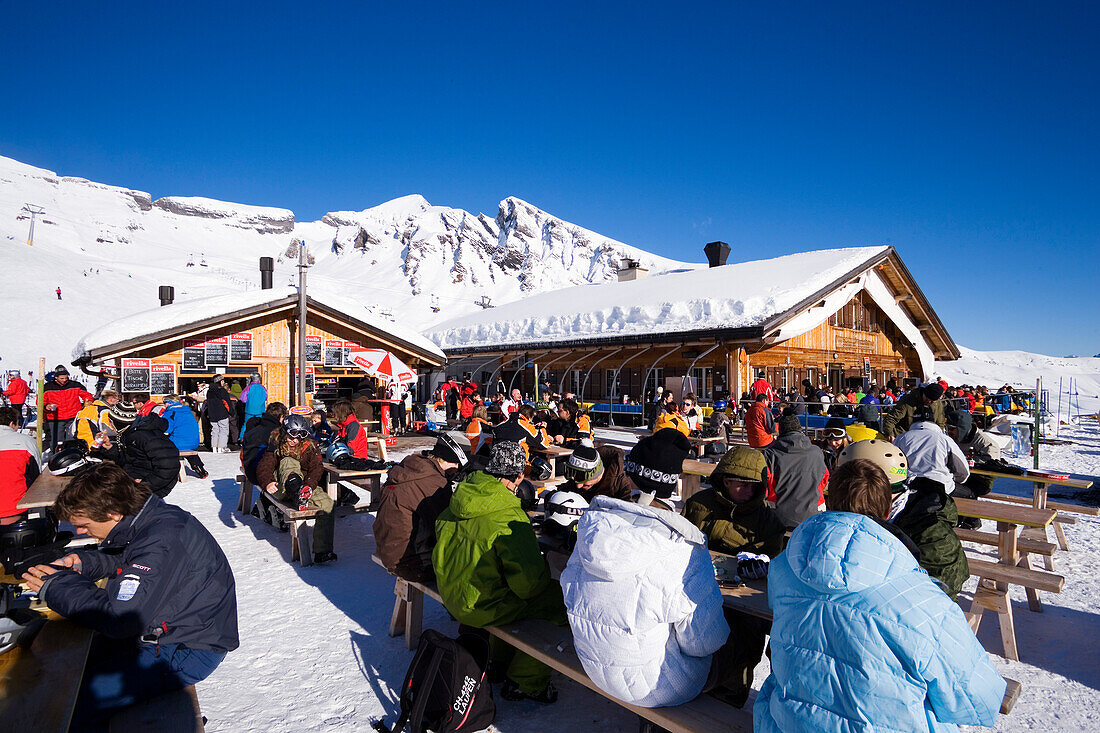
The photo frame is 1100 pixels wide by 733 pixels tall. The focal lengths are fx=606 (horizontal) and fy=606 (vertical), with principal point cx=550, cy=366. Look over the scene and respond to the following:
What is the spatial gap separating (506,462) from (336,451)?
398 cm

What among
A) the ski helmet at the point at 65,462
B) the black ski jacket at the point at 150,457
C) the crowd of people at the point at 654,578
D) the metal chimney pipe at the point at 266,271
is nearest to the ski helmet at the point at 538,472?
the crowd of people at the point at 654,578

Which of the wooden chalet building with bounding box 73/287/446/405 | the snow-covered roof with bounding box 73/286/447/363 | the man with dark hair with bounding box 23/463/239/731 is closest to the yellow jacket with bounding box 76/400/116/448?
the wooden chalet building with bounding box 73/287/446/405

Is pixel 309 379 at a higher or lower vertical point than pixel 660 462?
higher

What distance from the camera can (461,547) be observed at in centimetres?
329

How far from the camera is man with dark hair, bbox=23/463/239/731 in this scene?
2.56 metres

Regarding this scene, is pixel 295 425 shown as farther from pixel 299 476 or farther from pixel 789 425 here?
pixel 789 425

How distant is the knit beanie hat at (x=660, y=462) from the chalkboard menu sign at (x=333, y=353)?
13.3 m

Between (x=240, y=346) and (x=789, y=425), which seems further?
(x=240, y=346)

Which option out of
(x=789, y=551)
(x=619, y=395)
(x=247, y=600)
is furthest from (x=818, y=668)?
(x=619, y=395)

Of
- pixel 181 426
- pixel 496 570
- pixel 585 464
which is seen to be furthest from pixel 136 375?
pixel 496 570

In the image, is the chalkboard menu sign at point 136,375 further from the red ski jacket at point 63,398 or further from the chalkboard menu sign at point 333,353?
the chalkboard menu sign at point 333,353

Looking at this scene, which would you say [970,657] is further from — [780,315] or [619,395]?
[619,395]

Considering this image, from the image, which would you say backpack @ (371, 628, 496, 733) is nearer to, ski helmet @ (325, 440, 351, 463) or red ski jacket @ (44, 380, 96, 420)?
ski helmet @ (325, 440, 351, 463)

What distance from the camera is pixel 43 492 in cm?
556
